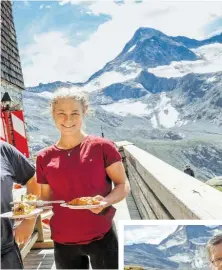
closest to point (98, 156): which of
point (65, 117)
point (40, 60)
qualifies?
point (65, 117)

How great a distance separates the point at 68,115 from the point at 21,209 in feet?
0.91

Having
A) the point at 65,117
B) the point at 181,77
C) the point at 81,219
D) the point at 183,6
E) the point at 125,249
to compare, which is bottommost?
the point at 125,249

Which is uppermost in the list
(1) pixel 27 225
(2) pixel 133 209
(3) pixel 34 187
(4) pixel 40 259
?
(3) pixel 34 187

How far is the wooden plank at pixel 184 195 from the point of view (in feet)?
4.45

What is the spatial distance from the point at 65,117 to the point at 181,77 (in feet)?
2.06

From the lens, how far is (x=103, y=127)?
168 cm

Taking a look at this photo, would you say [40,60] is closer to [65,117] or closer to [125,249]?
[65,117]

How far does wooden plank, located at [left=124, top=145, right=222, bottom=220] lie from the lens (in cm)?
136

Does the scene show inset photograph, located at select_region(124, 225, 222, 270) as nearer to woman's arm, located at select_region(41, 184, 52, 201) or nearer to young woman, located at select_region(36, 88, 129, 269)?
young woman, located at select_region(36, 88, 129, 269)

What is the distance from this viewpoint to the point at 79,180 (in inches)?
50.5

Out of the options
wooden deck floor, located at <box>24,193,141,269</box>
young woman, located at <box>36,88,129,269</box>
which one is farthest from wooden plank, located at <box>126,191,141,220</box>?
young woman, located at <box>36,88,129,269</box>

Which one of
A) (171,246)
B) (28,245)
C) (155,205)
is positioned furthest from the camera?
(28,245)

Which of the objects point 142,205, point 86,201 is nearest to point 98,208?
point 86,201

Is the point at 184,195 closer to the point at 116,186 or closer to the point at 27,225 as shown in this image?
the point at 116,186
